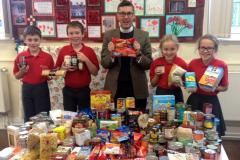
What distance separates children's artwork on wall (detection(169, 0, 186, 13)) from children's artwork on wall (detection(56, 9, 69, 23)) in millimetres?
1200

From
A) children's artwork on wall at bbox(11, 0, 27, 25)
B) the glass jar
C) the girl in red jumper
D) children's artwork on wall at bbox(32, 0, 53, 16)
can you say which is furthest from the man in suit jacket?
children's artwork on wall at bbox(11, 0, 27, 25)

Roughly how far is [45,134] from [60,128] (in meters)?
0.16

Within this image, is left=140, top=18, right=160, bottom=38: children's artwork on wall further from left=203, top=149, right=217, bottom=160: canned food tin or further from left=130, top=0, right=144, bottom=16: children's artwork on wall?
left=203, top=149, right=217, bottom=160: canned food tin

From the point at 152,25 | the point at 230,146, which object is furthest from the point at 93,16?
the point at 230,146

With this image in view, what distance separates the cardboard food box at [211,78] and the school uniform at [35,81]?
1.36 m

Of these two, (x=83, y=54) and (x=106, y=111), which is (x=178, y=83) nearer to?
(x=106, y=111)

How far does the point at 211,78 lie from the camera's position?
2053 mm

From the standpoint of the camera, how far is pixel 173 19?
10.2ft

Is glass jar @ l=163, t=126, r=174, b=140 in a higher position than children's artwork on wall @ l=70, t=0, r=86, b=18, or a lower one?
lower

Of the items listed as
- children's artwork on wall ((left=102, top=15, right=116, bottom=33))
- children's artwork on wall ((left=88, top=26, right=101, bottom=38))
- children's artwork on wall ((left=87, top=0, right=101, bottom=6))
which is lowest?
children's artwork on wall ((left=88, top=26, right=101, bottom=38))

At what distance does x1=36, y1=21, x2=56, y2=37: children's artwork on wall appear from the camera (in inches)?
129

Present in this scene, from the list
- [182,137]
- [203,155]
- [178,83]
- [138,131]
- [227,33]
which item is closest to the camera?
[203,155]

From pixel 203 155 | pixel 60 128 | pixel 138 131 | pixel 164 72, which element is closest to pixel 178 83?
pixel 164 72

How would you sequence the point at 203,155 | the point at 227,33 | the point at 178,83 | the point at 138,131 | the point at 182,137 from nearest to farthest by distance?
1. the point at 203,155
2. the point at 182,137
3. the point at 138,131
4. the point at 178,83
5. the point at 227,33
